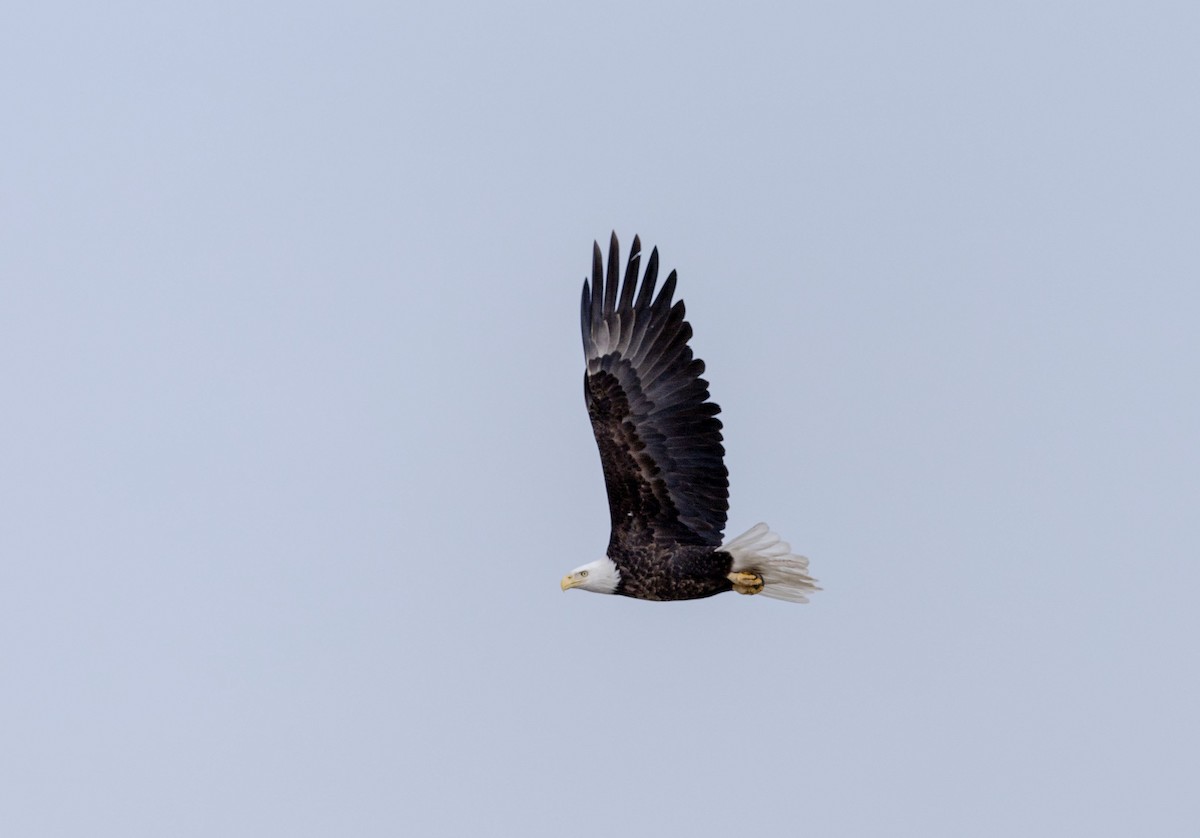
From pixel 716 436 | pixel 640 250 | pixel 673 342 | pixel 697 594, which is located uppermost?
pixel 640 250

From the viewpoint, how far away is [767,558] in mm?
11078

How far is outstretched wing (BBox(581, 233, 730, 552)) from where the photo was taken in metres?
11.1

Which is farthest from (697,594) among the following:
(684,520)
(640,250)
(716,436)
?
(640,250)

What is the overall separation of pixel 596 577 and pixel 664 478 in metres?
0.98

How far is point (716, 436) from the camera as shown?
36.4 ft

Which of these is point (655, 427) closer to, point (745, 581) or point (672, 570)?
point (672, 570)

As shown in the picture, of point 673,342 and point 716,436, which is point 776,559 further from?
point 673,342

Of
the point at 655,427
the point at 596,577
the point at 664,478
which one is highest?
the point at 655,427

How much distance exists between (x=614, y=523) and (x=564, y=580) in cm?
62

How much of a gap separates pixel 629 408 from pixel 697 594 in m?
1.60

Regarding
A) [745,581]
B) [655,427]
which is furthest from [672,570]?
[655,427]

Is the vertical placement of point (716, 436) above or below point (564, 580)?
above

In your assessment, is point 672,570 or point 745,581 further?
Answer: point 745,581

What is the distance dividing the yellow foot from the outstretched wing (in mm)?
326
